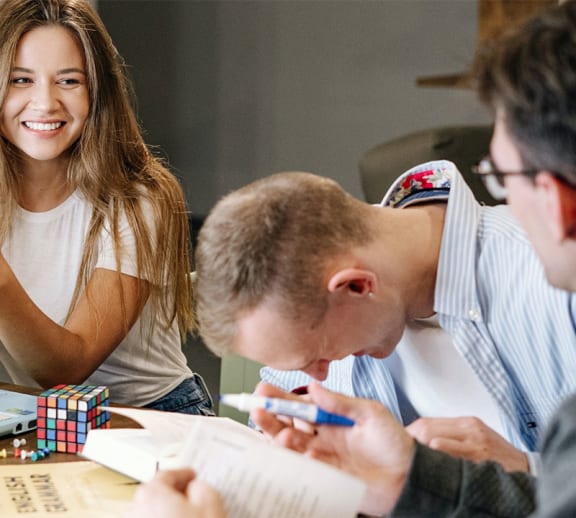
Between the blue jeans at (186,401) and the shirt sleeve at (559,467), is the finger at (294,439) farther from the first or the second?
the blue jeans at (186,401)

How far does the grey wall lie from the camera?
4.93 meters

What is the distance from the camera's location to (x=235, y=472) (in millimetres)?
944

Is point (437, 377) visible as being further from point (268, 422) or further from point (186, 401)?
point (186, 401)

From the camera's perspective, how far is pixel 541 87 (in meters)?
0.86

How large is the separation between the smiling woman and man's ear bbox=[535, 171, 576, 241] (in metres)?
1.13

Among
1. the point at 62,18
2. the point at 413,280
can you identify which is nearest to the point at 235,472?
the point at 413,280

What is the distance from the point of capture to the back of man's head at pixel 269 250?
4.08 ft

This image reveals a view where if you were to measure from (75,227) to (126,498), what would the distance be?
924mm

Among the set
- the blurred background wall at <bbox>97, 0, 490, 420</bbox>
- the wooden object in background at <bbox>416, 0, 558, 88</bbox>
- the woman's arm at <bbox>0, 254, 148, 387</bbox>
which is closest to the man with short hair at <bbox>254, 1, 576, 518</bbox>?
the woman's arm at <bbox>0, 254, 148, 387</bbox>

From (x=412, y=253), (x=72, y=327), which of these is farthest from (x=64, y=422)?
(x=412, y=253)

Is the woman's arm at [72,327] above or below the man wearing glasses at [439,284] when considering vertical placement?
below

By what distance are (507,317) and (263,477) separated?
0.59 meters

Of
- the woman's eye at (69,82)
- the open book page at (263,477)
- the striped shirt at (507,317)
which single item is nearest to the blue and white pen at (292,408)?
the open book page at (263,477)

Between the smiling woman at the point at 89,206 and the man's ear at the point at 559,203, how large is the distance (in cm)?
113
